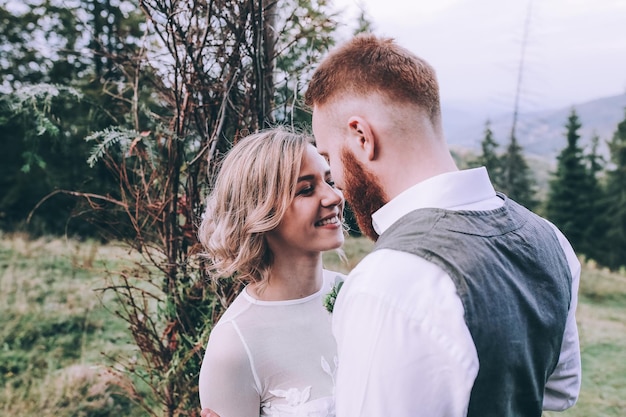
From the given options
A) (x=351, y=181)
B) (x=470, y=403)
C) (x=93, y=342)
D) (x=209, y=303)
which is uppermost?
(x=351, y=181)

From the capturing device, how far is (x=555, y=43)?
2150 cm

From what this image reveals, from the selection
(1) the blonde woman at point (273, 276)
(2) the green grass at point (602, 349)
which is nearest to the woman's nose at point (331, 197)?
(1) the blonde woman at point (273, 276)

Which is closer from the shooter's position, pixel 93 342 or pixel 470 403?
pixel 470 403

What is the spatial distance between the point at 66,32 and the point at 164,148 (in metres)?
10.2

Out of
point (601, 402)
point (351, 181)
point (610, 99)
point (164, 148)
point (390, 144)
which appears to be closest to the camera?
point (390, 144)

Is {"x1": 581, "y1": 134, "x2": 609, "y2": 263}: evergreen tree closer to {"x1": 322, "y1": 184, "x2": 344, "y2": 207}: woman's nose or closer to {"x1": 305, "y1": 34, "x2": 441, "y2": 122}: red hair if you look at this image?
{"x1": 322, "y1": 184, "x2": 344, "y2": 207}: woman's nose

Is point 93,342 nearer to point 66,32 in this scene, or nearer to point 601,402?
point 601,402

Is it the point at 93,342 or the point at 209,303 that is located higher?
the point at 209,303

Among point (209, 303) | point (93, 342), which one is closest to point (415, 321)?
point (209, 303)

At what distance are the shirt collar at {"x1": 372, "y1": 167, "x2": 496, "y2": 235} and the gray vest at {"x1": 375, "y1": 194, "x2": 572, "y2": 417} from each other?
0.14 feet

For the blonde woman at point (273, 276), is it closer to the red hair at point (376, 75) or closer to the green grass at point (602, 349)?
the red hair at point (376, 75)

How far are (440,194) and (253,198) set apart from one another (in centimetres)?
102

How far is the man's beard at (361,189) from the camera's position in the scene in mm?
1414

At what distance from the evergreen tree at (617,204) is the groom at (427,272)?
30.3 metres
